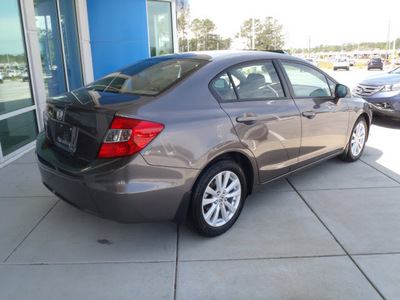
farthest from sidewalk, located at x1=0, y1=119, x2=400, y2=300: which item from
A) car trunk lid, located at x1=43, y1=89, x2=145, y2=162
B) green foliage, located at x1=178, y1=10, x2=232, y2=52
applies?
green foliage, located at x1=178, y1=10, x2=232, y2=52

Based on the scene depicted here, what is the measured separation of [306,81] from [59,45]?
5904 millimetres

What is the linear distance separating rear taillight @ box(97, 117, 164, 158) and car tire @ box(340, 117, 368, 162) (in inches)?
136

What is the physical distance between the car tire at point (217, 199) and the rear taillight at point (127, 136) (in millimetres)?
639

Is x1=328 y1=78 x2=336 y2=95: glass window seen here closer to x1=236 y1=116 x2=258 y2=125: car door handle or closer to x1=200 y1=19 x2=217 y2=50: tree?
x1=236 y1=116 x2=258 y2=125: car door handle

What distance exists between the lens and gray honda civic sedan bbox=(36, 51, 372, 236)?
2633mm

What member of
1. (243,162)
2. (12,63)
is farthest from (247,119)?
(12,63)

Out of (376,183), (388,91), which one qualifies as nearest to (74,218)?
(376,183)

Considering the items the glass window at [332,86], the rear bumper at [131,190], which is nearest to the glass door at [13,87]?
the rear bumper at [131,190]

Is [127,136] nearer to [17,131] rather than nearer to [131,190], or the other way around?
[131,190]

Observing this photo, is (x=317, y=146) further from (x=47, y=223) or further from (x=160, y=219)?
(x=47, y=223)

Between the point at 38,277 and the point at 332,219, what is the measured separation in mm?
2713

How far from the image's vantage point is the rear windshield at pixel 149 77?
307 cm

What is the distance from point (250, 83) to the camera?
3523 millimetres

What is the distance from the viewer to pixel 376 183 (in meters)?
4.53
